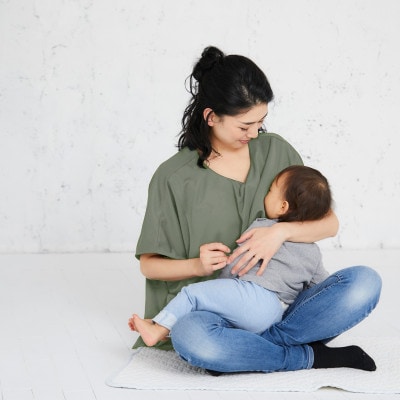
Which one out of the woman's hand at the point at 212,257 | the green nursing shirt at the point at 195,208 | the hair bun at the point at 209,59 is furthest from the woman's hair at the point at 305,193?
the hair bun at the point at 209,59

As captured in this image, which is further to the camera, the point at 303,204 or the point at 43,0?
the point at 43,0

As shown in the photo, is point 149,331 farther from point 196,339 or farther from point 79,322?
point 79,322

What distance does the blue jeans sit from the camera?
2232 millimetres

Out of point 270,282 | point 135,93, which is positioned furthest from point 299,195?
point 135,93

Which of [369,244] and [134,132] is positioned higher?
[134,132]

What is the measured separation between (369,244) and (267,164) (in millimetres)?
2020

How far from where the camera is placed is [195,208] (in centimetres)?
250

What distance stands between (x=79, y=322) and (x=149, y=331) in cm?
65

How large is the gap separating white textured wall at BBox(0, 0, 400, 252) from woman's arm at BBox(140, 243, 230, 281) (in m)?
1.70

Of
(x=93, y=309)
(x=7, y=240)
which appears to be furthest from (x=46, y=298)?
(x=7, y=240)

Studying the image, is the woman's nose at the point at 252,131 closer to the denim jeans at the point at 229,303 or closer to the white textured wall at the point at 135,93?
the denim jeans at the point at 229,303

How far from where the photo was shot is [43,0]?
13.1 ft

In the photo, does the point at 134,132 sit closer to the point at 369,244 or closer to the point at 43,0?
the point at 43,0

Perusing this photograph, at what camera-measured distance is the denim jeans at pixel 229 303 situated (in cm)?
229
